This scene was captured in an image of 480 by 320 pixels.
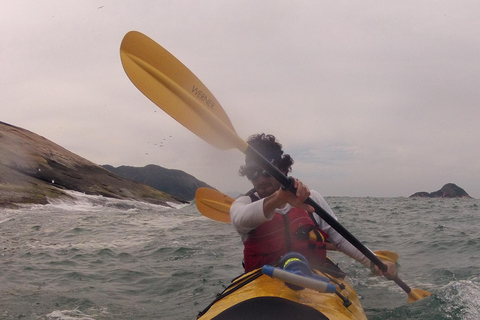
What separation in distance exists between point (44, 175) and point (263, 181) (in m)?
23.6

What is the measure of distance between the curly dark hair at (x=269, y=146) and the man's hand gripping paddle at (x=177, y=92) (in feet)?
0.67

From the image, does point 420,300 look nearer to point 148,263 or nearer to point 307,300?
point 307,300

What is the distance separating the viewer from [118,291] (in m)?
5.40

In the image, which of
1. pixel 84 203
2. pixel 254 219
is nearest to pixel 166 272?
pixel 254 219

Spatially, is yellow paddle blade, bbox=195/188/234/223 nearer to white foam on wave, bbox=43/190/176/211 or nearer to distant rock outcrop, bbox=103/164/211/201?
white foam on wave, bbox=43/190/176/211

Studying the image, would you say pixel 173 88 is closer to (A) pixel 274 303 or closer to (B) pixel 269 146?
(B) pixel 269 146

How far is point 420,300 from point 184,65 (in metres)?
3.55

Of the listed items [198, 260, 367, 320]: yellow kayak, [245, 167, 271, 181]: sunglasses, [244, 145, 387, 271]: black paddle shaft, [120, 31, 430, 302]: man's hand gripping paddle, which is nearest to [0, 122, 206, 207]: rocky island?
[120, 31, 430, 302]: man's hand gripping paddle

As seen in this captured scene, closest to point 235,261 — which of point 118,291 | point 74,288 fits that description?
point 118,291

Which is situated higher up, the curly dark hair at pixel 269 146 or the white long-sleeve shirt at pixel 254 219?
the curly dark hair at pixel 269 146

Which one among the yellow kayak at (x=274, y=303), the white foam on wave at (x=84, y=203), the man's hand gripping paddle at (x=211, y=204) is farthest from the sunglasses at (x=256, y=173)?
the white foam on wave at (x=84, y=203)

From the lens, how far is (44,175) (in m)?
23.9

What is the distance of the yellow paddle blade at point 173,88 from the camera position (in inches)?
124

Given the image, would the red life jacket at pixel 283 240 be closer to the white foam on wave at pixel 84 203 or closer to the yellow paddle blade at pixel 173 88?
the yellow paddle blade at pixel 173 88
